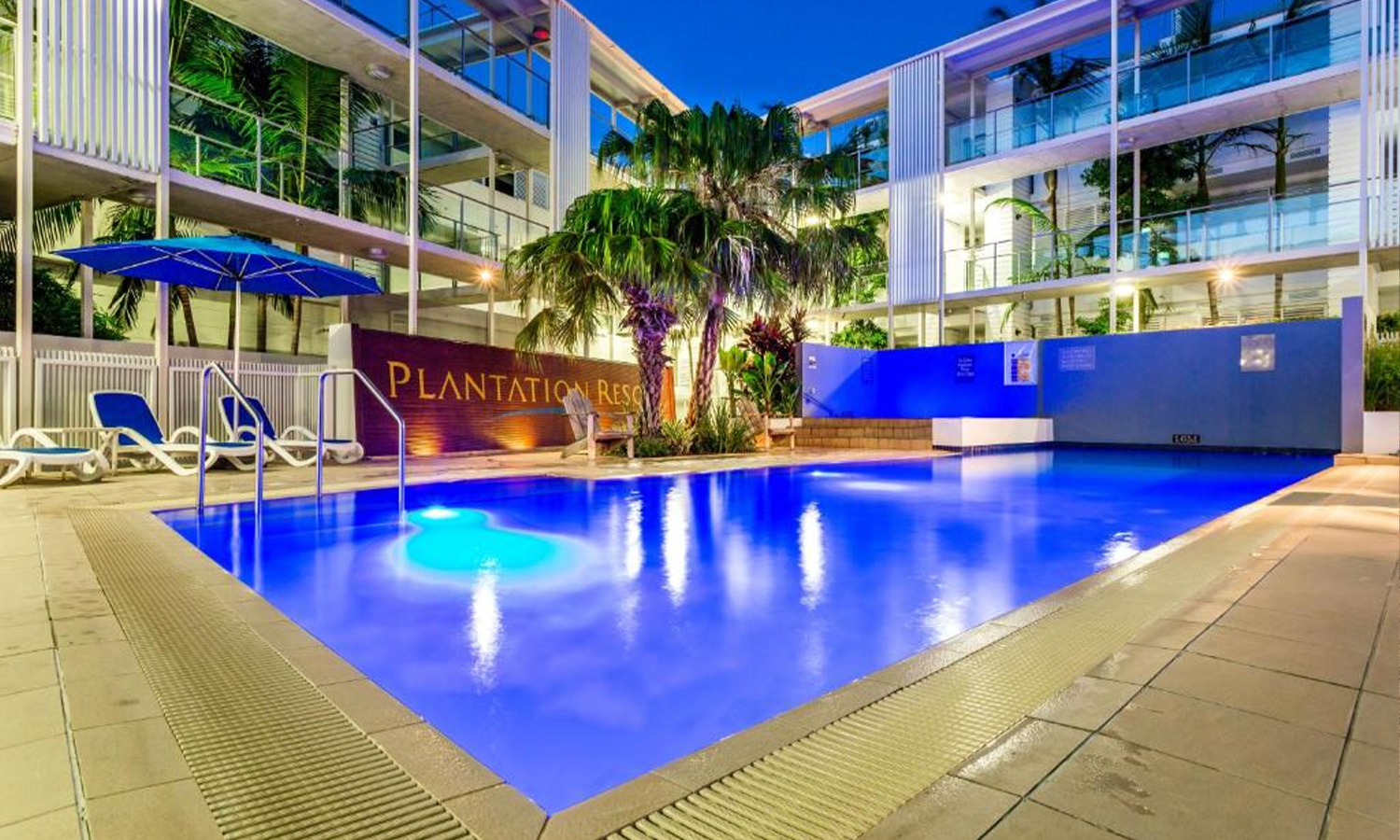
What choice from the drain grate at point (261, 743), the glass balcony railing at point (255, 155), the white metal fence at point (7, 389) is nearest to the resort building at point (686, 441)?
the drain grate at point (261, 743)

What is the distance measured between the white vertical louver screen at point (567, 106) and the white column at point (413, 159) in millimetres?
3215

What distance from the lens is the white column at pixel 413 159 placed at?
1305cm

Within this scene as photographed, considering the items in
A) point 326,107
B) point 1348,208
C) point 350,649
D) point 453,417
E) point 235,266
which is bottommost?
point 350,649

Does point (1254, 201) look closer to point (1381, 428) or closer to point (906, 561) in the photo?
point (1381, 428)

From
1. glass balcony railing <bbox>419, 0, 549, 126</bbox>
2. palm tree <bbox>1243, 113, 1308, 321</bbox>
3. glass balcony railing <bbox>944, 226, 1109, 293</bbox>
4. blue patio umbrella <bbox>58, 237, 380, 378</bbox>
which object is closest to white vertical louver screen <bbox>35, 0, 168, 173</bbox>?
blue patio umbrella <bbox>58, 237, 380, 378</bbox>

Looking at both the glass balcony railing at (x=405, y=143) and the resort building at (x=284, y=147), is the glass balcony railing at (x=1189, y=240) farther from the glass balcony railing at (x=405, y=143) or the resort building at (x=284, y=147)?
the glass balcony railing at (x=405, y=143)

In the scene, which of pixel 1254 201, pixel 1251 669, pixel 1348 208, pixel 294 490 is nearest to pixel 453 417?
pixel 294 490

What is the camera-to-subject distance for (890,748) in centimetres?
179

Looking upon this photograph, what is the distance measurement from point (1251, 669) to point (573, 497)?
583 cm

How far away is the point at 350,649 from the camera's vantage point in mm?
2762

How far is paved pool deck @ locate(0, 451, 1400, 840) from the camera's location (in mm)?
1449

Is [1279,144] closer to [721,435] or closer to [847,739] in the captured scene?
[721,435]

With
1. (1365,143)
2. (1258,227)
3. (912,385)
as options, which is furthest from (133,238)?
(1365,143)

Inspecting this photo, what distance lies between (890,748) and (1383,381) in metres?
15.2
